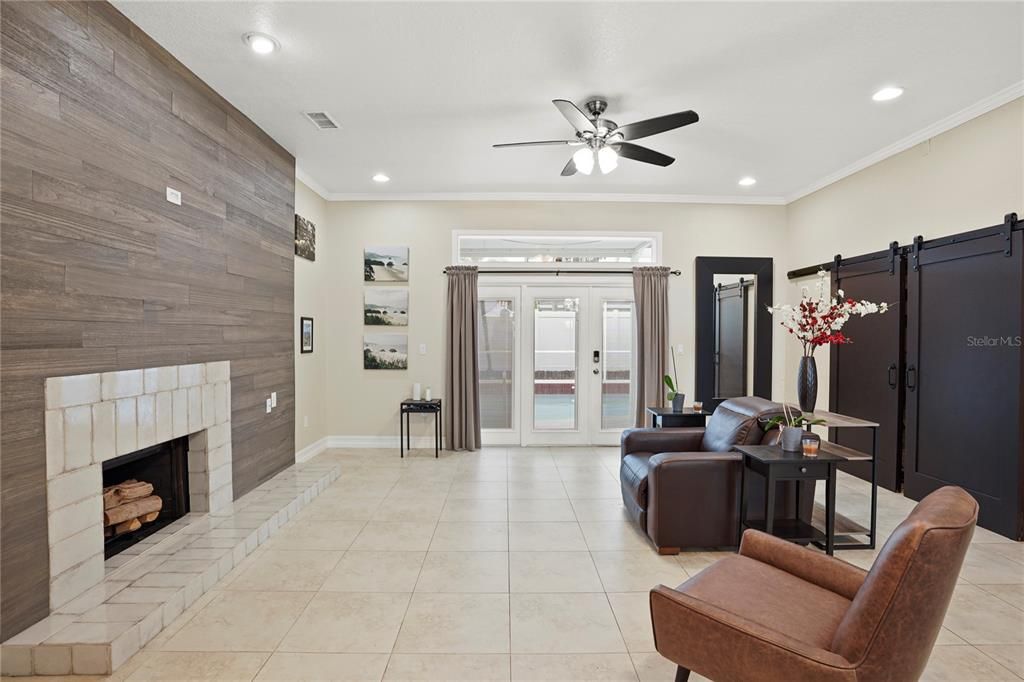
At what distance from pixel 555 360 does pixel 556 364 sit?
0.17 feet

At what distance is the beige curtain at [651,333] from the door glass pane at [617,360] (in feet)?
0.66

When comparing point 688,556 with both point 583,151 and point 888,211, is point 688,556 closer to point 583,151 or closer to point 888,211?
point 583,151

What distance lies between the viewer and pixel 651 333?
5785 millimetres

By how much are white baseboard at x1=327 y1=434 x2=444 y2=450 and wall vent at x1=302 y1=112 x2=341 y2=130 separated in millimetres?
3475

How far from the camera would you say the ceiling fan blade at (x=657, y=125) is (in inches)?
118

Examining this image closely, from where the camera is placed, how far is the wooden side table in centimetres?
289

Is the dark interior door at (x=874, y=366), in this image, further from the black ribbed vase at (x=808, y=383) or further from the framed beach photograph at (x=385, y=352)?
the framed beach photograph at (x=385, y=352)

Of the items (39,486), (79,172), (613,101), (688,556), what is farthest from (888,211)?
(39,486)

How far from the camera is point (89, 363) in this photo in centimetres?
242

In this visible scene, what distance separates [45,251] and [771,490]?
388 cm

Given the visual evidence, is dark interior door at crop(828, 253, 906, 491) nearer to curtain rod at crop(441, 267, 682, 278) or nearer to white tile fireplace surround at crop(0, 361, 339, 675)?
curtain rod at crop(441, 267, 682, 278)

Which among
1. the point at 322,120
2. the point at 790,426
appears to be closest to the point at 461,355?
the point at 322,120

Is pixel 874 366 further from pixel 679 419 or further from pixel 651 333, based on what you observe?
pixel 651 333

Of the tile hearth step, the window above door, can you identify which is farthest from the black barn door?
the tile hearth step
